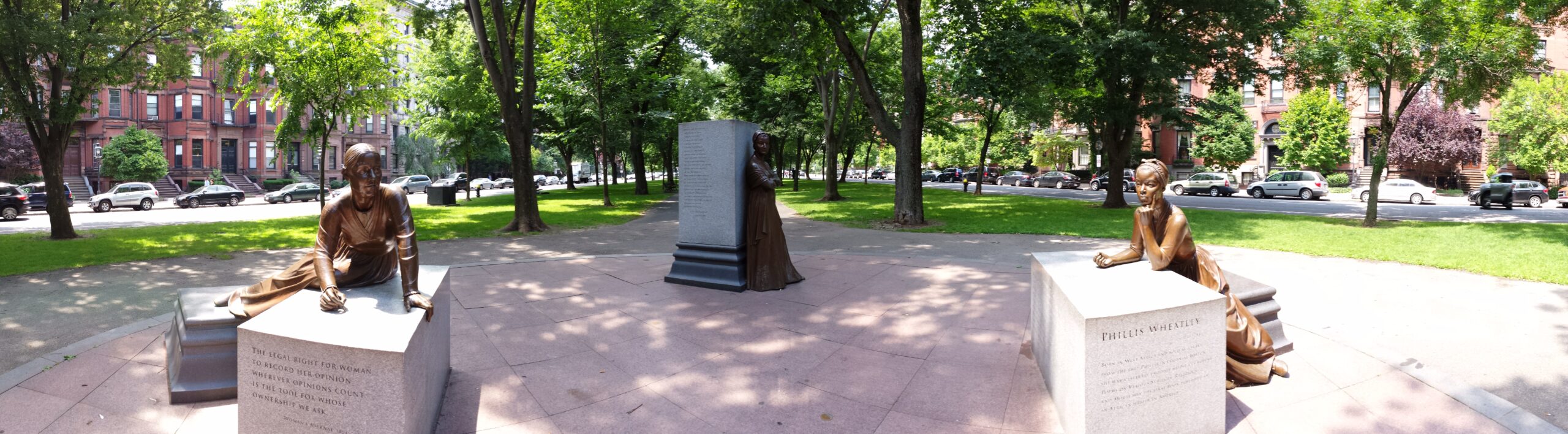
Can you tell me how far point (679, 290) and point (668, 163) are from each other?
36.8 meters

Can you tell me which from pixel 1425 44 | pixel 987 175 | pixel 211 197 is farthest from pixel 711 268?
pixel 987 175

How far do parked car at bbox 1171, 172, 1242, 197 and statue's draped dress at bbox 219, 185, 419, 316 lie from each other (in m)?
43.9

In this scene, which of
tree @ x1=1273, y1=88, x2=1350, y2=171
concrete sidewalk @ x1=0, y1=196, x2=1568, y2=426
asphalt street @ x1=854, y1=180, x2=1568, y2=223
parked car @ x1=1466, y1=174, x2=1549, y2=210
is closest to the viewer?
concrete sidewalk @ x1=0, y1=196, x2=1568, y2=426

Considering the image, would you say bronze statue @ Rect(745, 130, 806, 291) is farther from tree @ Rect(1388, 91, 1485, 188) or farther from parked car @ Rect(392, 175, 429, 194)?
tree @ Rect(1388, 91, 1485, 188)

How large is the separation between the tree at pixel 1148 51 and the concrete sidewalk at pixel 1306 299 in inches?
327

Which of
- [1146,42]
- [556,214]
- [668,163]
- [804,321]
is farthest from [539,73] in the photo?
[804,321]

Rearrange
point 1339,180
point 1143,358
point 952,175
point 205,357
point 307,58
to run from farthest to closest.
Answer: point 952,175
point 1339,180
point 307,58
point 205,357
point 1143,358

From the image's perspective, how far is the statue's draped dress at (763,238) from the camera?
8.19 meters

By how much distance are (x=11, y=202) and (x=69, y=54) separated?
1722cm

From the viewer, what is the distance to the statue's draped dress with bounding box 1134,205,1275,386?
177 inches

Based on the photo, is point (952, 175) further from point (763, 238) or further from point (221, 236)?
point (763, 238)

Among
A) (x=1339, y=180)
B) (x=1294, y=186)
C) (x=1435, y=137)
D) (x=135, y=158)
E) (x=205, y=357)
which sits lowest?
(x=205, y=357)

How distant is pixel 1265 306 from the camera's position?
17.1ft

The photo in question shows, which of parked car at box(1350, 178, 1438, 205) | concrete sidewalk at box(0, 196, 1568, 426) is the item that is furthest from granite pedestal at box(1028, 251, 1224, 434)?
parked car at box(1350, 178, 1438, 205)
